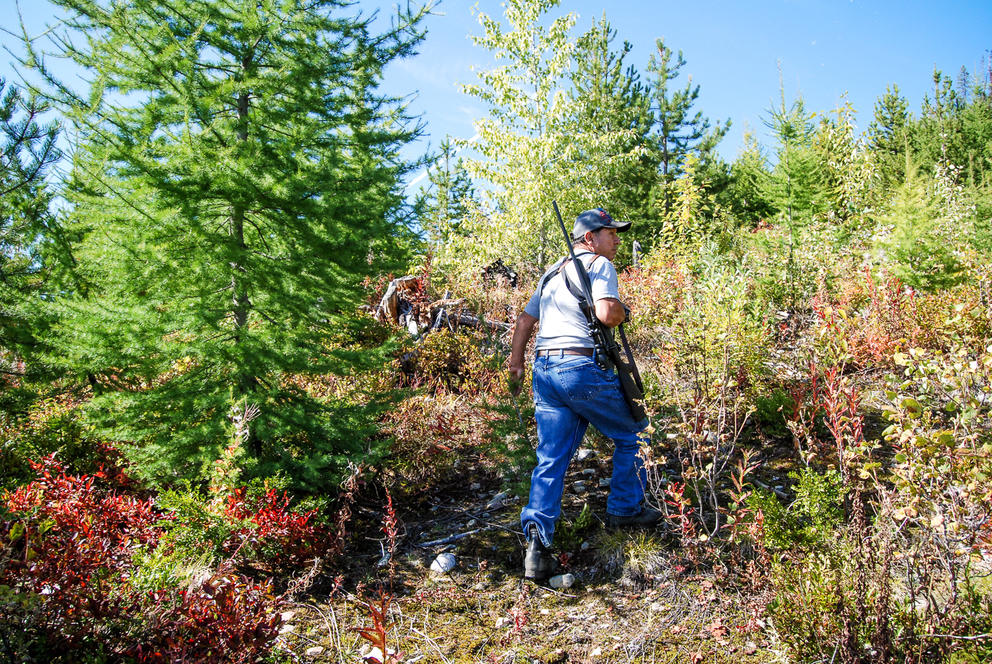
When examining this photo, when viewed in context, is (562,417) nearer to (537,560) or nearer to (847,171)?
(537,560)

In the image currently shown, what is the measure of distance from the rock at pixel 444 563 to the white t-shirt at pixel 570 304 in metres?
1.47

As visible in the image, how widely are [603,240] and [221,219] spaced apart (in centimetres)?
266

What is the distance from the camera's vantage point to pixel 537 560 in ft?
10.3

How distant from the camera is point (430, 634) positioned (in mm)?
2781

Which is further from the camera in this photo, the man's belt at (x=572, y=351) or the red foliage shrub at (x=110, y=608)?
the man's belt at (x=572, y=351)

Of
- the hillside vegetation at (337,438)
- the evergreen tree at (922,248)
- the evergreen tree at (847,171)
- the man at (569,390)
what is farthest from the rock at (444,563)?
the evergreen tree at (847,171)

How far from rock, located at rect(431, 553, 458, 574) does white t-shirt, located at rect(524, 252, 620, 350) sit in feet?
4.83

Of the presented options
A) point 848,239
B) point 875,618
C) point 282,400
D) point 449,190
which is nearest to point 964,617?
point 875,618

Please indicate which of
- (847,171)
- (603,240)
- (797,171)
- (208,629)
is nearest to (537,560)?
(208,629)

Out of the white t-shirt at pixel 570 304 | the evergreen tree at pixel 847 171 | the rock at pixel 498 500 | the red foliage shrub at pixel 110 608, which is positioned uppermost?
the evergreen tree at pixel 847 171

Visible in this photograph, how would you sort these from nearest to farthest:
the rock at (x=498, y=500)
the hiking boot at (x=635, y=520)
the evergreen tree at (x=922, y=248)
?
the hiking boot at (x=635, y=520)
the rock at (x=498, y=500)
the evergreen tree at (x=922, y=248)

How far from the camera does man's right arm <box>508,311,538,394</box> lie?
358 cm

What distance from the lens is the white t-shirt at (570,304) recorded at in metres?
3.14

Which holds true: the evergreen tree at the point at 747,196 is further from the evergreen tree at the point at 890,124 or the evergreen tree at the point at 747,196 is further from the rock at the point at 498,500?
the rock at the point at 498,500
